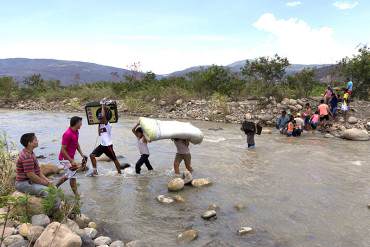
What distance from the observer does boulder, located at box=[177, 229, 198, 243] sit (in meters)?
6.13

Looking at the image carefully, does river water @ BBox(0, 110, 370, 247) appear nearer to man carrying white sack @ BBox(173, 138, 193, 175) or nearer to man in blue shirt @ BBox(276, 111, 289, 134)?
man carrying white sack @ BBox(173, 138, 193, 175)

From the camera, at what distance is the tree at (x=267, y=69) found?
78.6 ft

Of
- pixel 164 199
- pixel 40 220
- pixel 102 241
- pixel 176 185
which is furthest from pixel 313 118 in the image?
pixel 40 220

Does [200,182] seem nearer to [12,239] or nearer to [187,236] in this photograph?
[187,236]

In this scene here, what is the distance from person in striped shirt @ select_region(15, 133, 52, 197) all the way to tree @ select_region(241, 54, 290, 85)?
19562 millimetres

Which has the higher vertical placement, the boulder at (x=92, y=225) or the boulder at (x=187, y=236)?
the boulder at (x=92, y=225)

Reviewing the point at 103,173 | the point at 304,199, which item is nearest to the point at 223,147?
the point at 103,173

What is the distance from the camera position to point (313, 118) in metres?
17.3

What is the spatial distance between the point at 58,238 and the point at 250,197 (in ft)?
14.0

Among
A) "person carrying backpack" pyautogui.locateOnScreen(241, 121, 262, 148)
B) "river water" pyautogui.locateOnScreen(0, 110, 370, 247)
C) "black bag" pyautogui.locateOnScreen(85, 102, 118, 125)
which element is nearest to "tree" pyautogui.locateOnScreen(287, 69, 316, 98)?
"river water" pyautogui.locateOnScreen(0, 110, 370, 247)

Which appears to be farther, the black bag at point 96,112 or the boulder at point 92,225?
the black bag at point 96,112

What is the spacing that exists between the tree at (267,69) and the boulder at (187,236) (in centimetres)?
1915

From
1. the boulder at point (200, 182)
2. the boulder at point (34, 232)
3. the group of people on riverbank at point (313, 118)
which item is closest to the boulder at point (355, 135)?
the group of people on riverbank at point (313, 118)

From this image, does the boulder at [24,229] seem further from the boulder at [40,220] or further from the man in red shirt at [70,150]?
the man in red shirt at [70,150]
